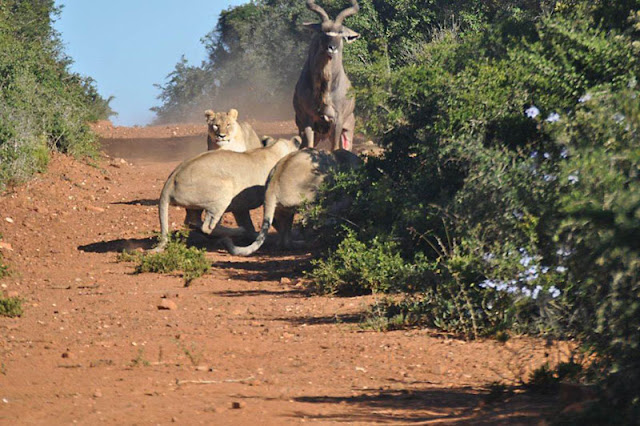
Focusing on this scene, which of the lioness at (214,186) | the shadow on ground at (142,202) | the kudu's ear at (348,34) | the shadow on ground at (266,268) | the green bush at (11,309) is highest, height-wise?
the kudu's ear at (348,34)

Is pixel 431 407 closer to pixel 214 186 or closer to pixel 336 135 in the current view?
pixel 214 186

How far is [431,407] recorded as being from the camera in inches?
205

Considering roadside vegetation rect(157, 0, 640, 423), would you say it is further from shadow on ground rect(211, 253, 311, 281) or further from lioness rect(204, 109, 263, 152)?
lioness rect(204, 109, 263, 152)

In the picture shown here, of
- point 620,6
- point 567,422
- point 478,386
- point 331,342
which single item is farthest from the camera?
point 620,6

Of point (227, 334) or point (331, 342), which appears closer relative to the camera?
point (331, 342)

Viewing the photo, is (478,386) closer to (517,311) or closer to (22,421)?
(517,311)

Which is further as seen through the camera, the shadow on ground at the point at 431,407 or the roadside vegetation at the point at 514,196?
the shadow on ground at the point at 431,407

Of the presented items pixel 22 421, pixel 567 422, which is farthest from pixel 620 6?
pixel 22 421

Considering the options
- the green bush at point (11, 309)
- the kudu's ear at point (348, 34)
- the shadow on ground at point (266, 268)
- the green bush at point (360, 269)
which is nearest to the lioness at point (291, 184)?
the shadow on ground at point (266, 268)

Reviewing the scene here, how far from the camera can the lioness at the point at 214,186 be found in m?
11.2

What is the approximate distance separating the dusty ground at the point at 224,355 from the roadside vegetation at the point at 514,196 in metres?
0.35

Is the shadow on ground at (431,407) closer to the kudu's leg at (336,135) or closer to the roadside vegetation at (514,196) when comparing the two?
Result: the roadside vegetation at (514,196)

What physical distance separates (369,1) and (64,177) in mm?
8962

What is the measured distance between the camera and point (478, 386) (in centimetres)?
570
